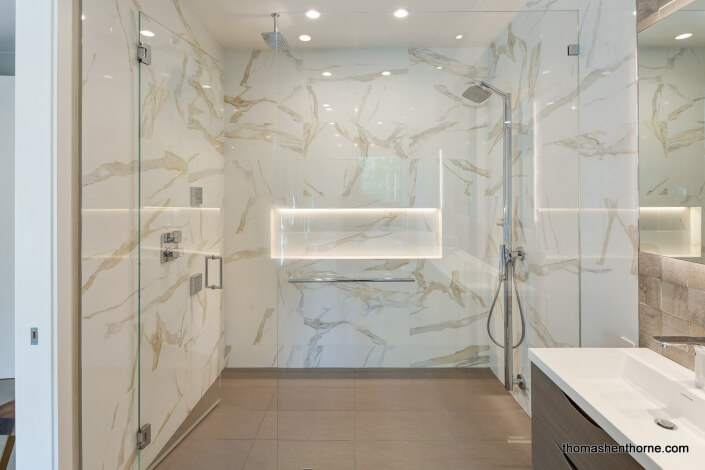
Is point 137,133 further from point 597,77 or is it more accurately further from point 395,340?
point 597,77

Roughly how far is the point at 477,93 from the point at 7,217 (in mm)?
2435

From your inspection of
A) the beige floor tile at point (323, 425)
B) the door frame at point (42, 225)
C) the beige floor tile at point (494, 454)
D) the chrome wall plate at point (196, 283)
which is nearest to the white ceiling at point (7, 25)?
the door frame at point (42, 225)

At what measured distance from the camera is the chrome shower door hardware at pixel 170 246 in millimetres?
2127

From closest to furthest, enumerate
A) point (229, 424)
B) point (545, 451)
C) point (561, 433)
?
1. point (561, 433)
2. point (545, 451)
3. point (229, 424)

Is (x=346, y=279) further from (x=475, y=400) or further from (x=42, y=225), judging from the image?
(x=42, y=225)

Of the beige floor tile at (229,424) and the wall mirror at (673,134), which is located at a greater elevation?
the wall mirror at (673,134)

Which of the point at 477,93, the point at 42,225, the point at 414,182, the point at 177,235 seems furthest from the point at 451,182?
the point at 42,225

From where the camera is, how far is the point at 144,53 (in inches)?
76.9

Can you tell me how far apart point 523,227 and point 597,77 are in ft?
2.57

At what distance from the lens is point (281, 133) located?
2014 mm

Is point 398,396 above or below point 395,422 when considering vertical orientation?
above

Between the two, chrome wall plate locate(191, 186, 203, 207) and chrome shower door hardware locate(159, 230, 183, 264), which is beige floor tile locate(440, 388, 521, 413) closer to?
chrome shower door hardware locate(159, 230, 183, 264)

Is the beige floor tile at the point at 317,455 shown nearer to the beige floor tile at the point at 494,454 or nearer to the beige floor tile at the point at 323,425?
the beige floor tile at the point at 323,425

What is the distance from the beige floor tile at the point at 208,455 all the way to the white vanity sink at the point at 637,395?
1601 mm
